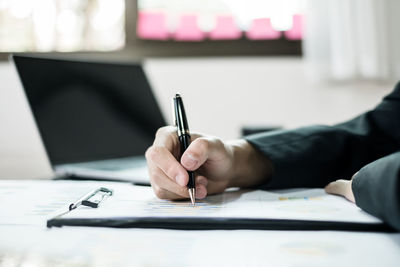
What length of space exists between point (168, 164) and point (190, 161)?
0.03 meters

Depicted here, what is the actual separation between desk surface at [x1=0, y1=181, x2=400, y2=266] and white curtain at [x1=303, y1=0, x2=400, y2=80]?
1122 mm

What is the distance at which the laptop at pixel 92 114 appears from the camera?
78cm

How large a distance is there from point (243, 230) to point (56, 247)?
18 cm

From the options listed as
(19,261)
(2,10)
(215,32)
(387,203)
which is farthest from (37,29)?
(387,203)

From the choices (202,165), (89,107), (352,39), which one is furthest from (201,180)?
(352,39)

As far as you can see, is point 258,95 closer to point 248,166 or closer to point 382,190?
point 248,166

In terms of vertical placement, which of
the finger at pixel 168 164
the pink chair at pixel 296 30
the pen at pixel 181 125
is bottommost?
the finger at pixel 168 164

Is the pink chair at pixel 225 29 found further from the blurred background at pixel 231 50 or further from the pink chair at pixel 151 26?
the pink chair at pixel 151 26

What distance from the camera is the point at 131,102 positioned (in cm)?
107

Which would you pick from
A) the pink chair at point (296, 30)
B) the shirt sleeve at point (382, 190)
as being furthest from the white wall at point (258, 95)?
the shirt sleeve at point (382, 190)

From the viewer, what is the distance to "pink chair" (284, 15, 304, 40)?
151cm

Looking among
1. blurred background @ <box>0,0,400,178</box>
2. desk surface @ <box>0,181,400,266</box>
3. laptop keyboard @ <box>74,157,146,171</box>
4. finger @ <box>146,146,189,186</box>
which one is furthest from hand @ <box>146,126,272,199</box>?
blurred background @ <box>0,0,400,178</box>

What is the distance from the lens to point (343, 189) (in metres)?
0.51

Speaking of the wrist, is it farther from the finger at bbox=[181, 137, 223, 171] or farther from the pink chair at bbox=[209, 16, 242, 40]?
the pink chair at bbox=[209, 16, 242, 40]
